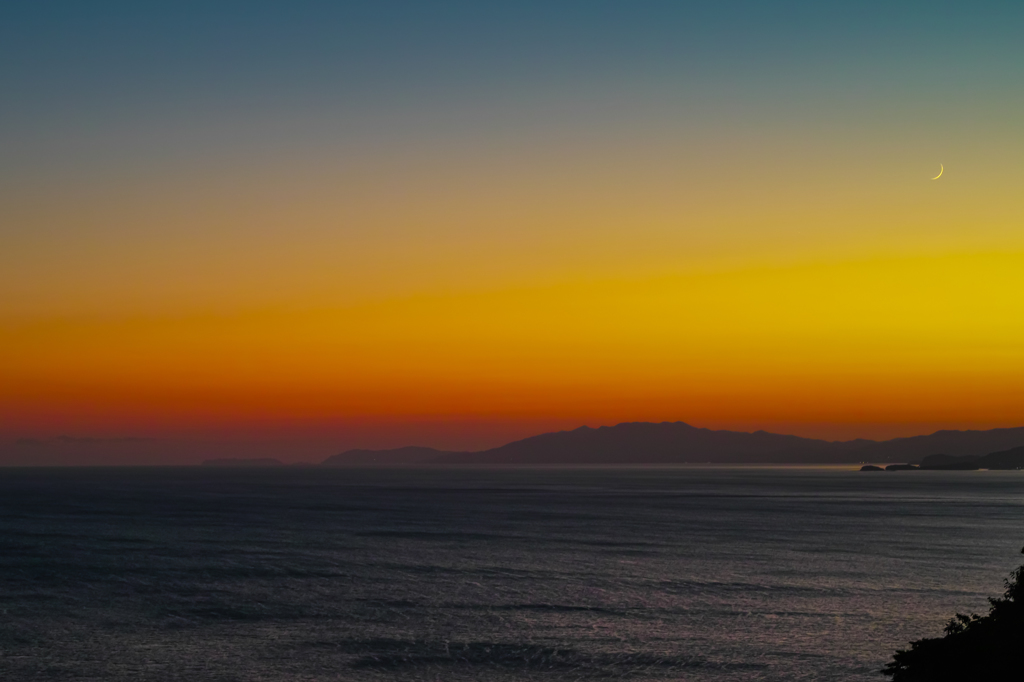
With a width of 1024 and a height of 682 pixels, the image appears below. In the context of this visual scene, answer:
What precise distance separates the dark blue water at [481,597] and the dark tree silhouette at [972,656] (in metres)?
9.47

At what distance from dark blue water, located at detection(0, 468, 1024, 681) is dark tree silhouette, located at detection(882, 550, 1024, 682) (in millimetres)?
9475

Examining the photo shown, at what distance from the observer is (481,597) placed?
190 ft

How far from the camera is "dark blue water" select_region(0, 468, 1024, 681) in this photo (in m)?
41.6

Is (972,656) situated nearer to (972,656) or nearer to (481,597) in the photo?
(972,656)

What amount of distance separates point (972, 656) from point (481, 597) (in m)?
34.1

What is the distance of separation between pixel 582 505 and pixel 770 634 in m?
117

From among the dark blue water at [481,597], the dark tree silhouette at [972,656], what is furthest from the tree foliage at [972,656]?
the dark blue water at [481,597]

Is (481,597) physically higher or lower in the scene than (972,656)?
lower

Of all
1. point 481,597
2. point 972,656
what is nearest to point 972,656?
point 972,656

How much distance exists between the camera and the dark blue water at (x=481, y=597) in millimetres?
41625

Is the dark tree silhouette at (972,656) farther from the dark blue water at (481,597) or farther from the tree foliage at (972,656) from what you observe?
the dark blue water at (481,597)

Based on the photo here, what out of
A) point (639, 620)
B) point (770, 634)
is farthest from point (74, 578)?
point (770, 634)

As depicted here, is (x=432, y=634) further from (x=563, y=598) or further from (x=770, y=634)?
(x=770, y=634)

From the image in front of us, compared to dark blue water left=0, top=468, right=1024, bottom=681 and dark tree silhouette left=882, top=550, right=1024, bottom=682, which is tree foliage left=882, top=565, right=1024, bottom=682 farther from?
dark blue water left=0, top=468, right=1024, bottom=681
